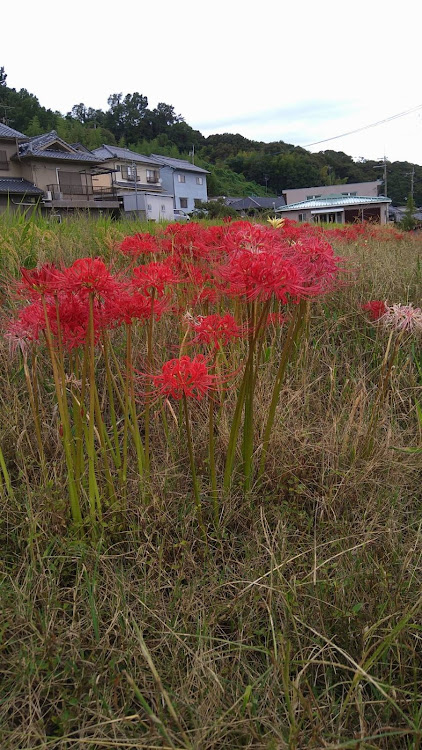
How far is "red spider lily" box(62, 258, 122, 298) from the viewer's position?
59.1 inches

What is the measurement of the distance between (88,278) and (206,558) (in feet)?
3.40

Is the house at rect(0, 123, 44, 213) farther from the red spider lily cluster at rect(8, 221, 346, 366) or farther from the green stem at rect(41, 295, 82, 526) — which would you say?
the green stem at rect(41, 295, 82, 526)

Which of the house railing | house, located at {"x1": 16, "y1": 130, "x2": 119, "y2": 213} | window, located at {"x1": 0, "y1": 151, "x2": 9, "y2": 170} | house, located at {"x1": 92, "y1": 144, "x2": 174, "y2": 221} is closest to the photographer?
window, located at {"x1": 0, "y1": 151, "x2": 9, "y2": 170}

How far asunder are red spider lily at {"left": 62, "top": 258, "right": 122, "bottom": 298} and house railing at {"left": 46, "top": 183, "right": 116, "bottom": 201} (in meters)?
30.4

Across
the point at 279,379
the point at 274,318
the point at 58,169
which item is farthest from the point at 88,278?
the point at 58,169

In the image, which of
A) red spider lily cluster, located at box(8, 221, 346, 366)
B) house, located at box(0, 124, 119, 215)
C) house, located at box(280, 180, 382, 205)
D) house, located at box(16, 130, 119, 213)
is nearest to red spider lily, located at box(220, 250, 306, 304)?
red spider lily cluster, located at box(8, 221, 346, 366)

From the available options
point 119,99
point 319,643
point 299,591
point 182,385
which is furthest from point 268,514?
point 119,99

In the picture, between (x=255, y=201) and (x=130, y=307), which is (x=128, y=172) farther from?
(x=130, y=307)

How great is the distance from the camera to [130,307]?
1.72 m

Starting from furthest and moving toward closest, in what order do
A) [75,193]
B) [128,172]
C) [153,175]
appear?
1. [153,175]
2. [128,172]
3. [75,193]

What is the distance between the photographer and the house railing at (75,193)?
101 feet

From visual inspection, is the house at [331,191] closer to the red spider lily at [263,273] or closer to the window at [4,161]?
the window at [4,161]

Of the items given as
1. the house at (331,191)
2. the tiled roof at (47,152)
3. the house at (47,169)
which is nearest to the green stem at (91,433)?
the house at (47,169)

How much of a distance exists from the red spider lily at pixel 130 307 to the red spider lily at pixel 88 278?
14 cm
